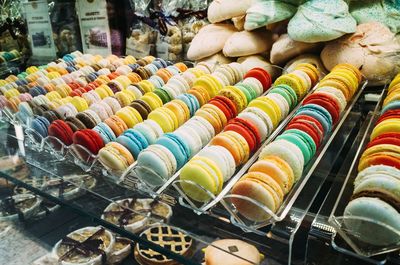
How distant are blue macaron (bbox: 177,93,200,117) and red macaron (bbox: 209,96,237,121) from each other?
6 centimetres

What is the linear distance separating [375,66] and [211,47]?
60 centimetres

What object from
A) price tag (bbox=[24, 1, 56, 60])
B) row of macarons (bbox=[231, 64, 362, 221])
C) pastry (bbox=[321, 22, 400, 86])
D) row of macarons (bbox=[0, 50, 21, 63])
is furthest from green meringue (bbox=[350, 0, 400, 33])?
row of macarons (bbox=[0, 50, 21, 63])

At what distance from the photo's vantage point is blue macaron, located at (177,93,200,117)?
110cm

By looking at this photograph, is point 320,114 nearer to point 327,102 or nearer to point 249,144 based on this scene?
point 327,102

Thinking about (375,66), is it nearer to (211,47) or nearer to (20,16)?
(211,47)

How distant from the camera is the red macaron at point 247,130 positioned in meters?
0.89

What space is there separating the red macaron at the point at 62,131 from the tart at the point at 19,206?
82cm

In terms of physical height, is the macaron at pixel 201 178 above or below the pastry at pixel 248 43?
below

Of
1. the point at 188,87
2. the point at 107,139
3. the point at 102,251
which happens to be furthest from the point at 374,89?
the point at 102,251

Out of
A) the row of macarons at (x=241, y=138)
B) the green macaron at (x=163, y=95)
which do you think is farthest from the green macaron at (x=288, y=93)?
the green macaron at (x=163, y=95)

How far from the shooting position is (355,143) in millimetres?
973

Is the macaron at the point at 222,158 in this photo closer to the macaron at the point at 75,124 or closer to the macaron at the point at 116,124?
the macaron at the point at 116,124

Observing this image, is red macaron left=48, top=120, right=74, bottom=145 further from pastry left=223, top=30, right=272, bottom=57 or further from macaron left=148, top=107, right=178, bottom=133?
pastry left=223, top=30, right=272, bottom=57

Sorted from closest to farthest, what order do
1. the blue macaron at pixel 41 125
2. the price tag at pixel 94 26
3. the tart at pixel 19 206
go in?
the blue macaron at pixel 41 125 < the tart at pixel 19 206 < the price tag at pixel 94 26
